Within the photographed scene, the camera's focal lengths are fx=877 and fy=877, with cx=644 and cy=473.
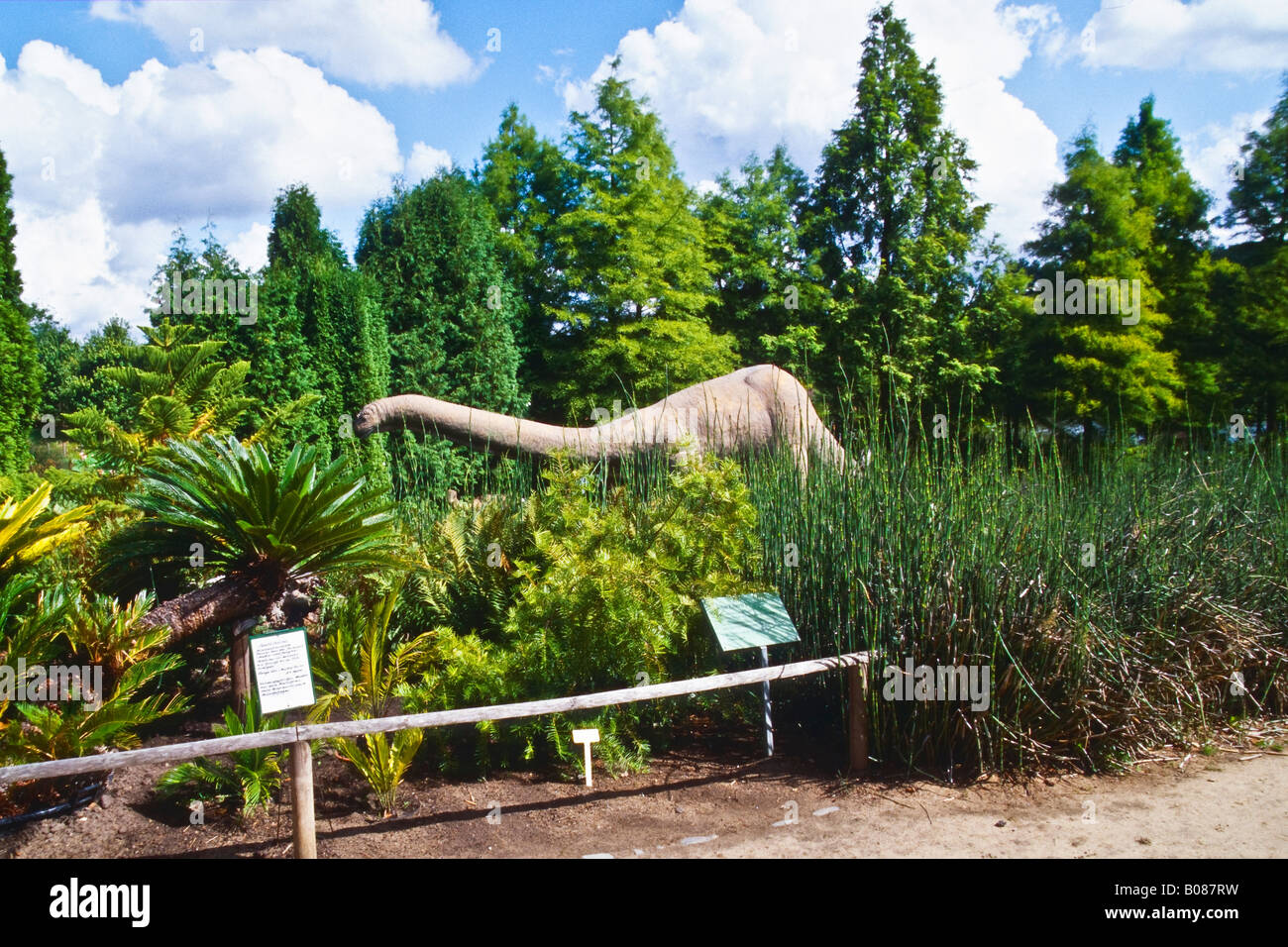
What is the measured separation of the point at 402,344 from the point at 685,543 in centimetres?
651

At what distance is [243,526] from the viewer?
319 cm

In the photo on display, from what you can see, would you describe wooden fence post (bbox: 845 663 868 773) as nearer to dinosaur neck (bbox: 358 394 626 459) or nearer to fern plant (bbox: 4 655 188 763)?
fern plant (bbox: 4 655 188 763)

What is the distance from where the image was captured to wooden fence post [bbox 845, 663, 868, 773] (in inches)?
139

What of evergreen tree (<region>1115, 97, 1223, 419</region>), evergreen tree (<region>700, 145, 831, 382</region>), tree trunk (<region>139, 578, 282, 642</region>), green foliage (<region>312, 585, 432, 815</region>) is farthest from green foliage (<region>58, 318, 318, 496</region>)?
evergreen tree (<region>1115, 97, 1223, 419</region>)

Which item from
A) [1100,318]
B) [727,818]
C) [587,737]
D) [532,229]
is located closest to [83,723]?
[587,737]

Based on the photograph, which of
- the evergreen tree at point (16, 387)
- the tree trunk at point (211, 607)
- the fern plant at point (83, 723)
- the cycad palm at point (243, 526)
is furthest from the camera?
the evergreen tree at point (16, 387)

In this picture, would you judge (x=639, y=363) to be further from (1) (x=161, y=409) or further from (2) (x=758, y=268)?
(1) (x=161, y=409)

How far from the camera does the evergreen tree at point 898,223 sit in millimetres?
15406

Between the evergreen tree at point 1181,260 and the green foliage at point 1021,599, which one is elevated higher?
the evergreen tree at point 1181,260

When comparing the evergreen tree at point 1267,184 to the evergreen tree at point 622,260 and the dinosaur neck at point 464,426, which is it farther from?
the dinosaur neck at point 464,426

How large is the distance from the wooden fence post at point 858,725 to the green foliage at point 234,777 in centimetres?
218

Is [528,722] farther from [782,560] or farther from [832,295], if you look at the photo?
[832,295]

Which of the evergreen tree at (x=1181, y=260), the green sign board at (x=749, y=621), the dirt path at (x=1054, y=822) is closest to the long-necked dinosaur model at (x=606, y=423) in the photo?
the green sign board at (x=749, y=621)

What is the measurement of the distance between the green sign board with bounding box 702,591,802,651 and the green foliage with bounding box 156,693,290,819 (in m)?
1.68
